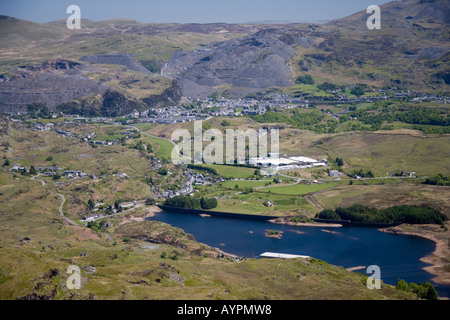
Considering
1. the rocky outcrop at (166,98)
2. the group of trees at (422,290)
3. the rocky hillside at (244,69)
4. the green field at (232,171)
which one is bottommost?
the group of trees at (422,290)

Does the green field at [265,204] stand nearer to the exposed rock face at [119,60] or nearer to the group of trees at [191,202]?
the group of trees at [191,202]

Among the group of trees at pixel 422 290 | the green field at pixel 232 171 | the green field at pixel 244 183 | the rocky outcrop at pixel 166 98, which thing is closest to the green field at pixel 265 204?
the green field at pixel 244 183

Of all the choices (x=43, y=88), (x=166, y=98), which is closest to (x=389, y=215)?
(x=166, y=98)

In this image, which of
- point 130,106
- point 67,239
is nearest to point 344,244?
point 67,239

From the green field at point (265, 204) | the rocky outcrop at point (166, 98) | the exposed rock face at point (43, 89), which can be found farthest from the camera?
the rocky outcrop at point (166, 98)

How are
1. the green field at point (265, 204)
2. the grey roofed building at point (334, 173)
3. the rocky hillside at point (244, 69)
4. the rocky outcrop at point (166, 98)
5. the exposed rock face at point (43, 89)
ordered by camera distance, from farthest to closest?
the rocky hillside at point (244, 69)
the rocky outcrop at point (166, 98)
the exposed rock face at point (43, 89)
the grey roofed building at point (334, 173)
the green field at point (265, 204)

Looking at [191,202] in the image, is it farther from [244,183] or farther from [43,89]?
[43,89]

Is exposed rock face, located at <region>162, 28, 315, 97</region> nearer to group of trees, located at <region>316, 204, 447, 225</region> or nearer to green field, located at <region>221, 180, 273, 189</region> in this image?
green field, located at <region>221, 180, 273, 189</region>
